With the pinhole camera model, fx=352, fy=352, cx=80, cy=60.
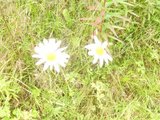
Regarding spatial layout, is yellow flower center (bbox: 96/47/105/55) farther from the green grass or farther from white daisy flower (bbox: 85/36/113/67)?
the green grass

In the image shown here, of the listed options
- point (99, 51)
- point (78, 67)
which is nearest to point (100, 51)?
point (99, 51)

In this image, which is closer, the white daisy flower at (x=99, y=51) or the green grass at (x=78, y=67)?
the white daisy flower at (x=99, y=51)

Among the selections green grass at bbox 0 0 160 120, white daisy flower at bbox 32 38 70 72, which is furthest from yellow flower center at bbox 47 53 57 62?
green grass at bbox 0 0 160 120

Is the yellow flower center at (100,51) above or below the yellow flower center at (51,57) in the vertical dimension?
below

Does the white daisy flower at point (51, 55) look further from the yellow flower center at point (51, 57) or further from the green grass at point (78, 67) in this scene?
the green grass at point (78, 67)

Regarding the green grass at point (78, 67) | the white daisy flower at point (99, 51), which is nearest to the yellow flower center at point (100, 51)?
the white daisy flower at point (99, 51)
